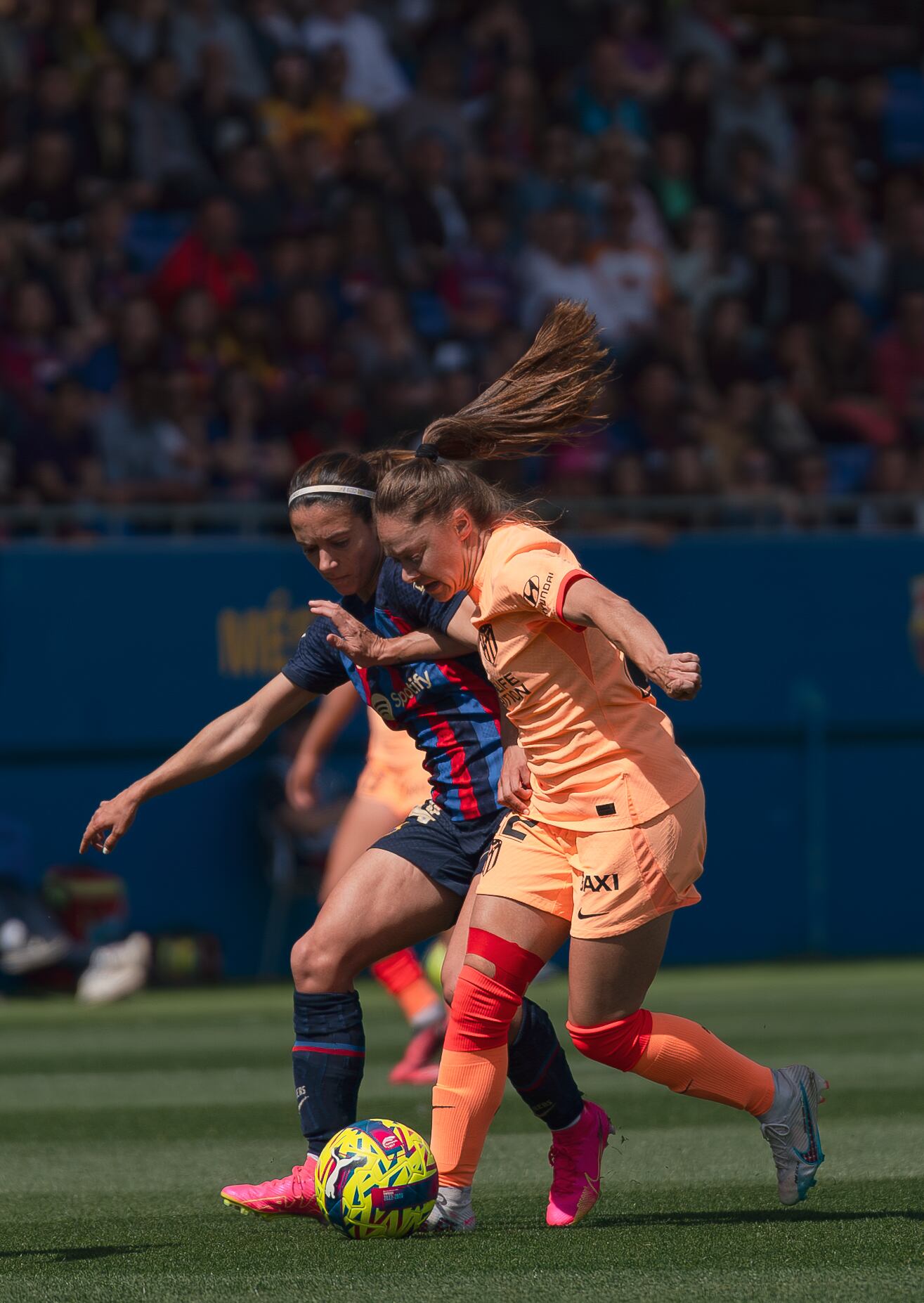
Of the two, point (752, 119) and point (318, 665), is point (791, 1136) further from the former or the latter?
point (752, 119)

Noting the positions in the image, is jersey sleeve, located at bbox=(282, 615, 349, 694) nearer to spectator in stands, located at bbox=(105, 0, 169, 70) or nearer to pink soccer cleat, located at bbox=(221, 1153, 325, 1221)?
pink soccer cleat, located at bbox=(221, 1153, 325, 1221)

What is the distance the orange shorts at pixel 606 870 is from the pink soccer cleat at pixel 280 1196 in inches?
35.9

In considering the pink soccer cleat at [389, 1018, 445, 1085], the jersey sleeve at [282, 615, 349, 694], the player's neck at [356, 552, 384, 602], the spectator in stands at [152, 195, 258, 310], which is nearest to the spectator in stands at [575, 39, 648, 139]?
the spectator in stands at [152, 195, 258, 310]

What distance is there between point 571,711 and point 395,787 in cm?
404

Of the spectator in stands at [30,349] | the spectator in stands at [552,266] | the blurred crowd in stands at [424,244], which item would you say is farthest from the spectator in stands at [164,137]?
the spectator in stands at [552,266]

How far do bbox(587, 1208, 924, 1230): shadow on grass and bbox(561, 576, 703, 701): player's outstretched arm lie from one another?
161 cm

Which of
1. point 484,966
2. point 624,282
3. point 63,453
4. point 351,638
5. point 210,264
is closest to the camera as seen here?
point 484,966

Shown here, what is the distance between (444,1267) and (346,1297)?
0.41 metres

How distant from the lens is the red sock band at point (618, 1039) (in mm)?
5156

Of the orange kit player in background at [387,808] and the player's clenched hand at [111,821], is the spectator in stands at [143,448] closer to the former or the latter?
the orange kit player in background at [387,808]

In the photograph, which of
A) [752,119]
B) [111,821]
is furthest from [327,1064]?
[752,119]

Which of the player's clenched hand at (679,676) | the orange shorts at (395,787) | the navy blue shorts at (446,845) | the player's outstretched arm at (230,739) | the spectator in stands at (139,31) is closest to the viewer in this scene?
the player's clenched hand at (679,676)

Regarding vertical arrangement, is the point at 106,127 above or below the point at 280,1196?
above

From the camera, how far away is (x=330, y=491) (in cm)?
558
